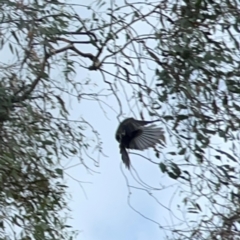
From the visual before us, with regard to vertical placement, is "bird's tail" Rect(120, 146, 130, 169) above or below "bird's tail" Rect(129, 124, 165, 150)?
below

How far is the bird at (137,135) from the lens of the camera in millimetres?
3766

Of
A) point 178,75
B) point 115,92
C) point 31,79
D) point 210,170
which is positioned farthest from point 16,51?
point 210,170

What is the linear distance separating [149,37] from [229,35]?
0.37 m

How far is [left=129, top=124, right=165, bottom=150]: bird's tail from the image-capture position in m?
3.76

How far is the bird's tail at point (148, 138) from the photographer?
3762mm

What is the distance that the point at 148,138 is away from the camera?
150 inches

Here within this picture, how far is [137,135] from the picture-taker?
3807mm

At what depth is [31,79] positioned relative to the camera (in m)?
4.09

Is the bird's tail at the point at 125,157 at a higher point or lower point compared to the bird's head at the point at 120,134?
lower

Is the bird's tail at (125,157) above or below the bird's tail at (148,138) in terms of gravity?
below

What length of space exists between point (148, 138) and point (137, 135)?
0.16ft

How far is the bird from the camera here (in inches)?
148

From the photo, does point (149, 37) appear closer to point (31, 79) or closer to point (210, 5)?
point (210, 5)

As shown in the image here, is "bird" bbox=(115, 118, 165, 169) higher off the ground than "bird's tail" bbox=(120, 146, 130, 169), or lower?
higher
